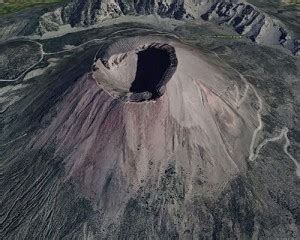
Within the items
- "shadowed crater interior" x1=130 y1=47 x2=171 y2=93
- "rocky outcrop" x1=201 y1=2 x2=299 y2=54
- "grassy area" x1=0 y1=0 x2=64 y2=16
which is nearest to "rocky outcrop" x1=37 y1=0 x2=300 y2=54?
"rocky outcrop" x1=201 y1=2 x2=299 y2=54

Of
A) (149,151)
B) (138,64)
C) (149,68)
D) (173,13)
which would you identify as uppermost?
(138,64)

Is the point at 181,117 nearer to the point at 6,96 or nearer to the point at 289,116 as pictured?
the point at 289,116

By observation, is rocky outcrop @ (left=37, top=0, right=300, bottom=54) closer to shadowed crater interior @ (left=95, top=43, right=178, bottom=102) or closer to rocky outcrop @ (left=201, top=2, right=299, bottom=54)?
rocky outcrop @ (left=201, top=2, right=299, bottom=54)

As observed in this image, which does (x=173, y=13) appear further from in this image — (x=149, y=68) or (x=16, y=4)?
(x=16, y=4)

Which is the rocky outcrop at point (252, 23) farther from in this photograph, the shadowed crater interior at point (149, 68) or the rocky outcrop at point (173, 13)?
the shadowed crater interior at point (149, 68)

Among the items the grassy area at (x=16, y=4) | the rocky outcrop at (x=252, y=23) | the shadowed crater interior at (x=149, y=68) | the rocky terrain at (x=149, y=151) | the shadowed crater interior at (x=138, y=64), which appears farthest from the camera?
the grassy area at (x=16, y=4)

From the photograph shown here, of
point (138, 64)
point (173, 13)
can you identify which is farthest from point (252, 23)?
point (138, 64)

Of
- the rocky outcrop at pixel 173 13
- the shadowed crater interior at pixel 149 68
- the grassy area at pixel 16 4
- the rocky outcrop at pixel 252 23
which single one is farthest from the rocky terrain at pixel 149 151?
the grassy area at pixel 16 4
